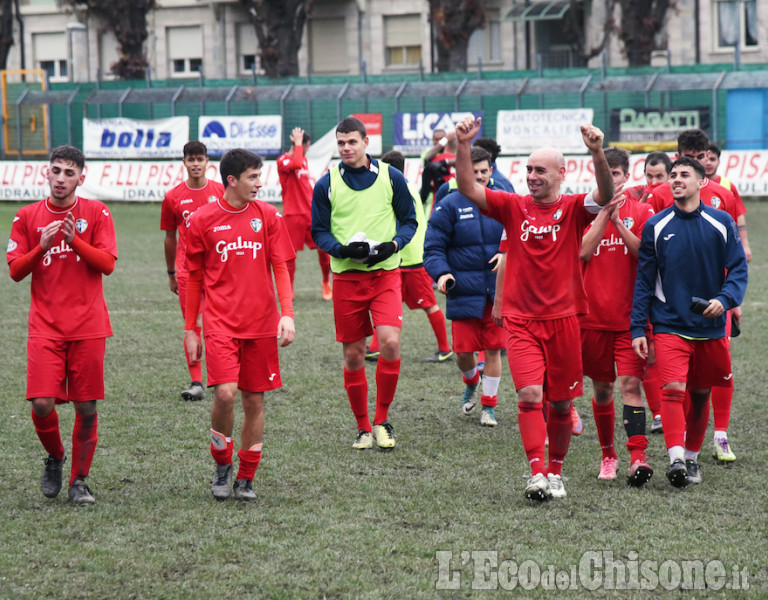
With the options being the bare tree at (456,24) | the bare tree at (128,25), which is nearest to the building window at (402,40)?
the bare tree at (456,24)

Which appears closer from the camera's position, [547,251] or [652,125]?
[547,251]

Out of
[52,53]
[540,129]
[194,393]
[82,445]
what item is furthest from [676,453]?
[52,53]

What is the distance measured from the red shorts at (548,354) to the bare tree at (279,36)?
113ft

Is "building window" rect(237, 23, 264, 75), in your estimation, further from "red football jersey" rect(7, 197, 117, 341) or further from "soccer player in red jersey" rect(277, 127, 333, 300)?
"red football jersey" rect(7, 197, 117, 341)

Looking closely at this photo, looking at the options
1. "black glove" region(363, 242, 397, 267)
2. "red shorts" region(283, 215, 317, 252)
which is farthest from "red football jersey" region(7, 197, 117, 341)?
"red shorts" region(283, 215, 317, 252)

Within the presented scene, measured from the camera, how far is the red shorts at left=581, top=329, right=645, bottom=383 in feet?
21.4

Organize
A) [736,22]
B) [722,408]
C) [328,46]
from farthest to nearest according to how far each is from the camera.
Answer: [328,46], [736,22], [722,408]

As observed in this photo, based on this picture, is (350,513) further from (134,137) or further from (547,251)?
(134,137)

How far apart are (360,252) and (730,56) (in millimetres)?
35818

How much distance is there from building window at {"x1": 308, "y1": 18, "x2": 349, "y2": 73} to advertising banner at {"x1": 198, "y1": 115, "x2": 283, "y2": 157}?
12589 millimetres

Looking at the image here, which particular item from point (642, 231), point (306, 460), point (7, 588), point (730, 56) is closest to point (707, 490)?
point (642, 231)

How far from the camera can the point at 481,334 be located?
813 cm

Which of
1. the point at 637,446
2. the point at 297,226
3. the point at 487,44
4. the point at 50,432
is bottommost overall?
the point at 637,446

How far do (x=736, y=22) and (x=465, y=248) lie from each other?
3473 cm
